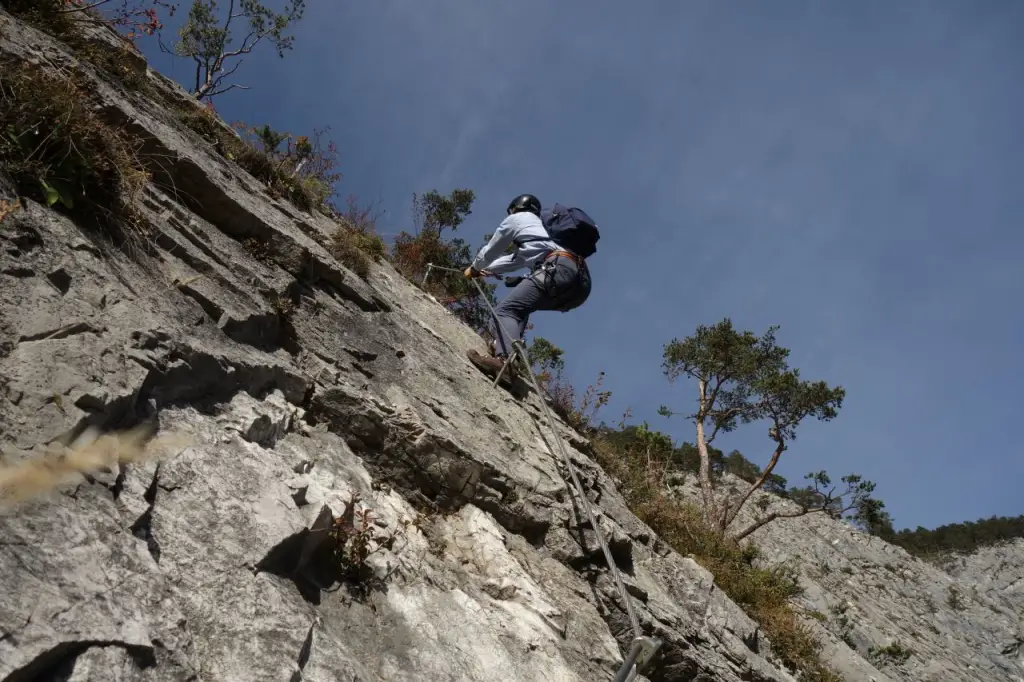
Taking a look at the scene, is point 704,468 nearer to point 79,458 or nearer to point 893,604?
point 893,604

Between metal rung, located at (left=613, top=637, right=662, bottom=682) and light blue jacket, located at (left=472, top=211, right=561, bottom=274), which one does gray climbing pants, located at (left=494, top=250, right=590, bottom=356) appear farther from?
metal rung, located at (left=613, top=637, right=662, bottom=682)

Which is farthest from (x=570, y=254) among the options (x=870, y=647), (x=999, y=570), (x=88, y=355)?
(x=999, y=570)

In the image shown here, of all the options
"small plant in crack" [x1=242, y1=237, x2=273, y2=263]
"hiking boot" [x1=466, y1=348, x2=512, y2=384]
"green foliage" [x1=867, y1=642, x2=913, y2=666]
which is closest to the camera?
"small plant in crack" [x1=242, y1=237, x2=273, y2=263]

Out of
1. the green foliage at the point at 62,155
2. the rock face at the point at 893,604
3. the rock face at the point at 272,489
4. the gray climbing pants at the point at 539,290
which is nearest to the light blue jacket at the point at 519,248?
the gray climbing pants at the point at 539,290

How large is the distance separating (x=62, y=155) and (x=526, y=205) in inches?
243

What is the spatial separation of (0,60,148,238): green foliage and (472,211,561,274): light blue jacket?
5036 millimetres

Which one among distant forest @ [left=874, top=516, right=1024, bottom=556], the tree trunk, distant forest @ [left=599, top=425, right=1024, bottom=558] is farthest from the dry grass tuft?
distant forest @ [left=874, top=516, right=1024, bottom=556]

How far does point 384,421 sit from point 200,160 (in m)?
3.28

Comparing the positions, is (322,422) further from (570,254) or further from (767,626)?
(767,626)

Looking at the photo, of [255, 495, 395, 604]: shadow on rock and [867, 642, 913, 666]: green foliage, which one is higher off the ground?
[867, 642, 913, 666]: green foliage

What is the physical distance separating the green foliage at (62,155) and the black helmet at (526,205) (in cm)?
549

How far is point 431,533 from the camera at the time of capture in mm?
5133

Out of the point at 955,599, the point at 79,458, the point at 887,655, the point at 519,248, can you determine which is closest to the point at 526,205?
the point at 519,248

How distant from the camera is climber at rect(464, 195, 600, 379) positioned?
338 inches
